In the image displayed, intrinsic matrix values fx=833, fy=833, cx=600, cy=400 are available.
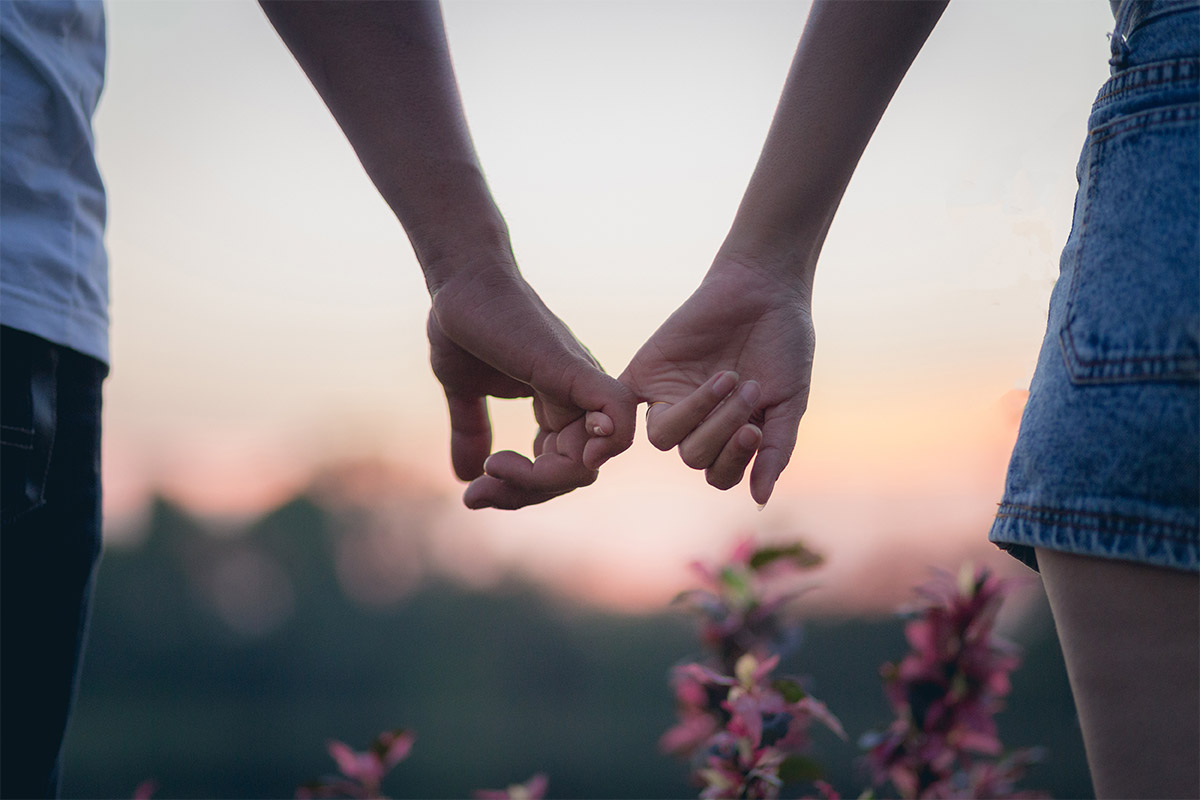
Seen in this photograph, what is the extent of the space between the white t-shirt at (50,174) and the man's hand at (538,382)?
0.58 m

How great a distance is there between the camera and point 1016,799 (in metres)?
1.93

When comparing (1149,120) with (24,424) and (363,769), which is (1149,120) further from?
(363,769)

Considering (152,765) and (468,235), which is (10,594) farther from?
(152,765)

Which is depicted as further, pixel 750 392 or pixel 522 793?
pixel 522 793

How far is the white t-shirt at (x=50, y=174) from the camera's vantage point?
1.25 m

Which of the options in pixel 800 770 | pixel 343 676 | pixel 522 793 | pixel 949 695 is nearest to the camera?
pixel 800 770

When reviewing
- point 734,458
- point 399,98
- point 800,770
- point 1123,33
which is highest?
point 399,98

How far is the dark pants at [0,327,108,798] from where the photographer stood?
134 centimetres

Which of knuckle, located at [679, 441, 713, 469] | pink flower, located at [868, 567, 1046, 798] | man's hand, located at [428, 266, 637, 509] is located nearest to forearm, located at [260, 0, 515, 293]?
man's hand, located at [428, 266, 637, 509]

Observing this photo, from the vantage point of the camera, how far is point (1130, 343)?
71 cm

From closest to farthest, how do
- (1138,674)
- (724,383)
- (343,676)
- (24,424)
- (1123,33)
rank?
(1138,674), (1123,33), (24,424), (724,383), (343,676)

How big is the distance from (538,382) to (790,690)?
→ 0.83 m

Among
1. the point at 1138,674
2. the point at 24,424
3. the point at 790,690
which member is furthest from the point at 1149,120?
the point at 24,424

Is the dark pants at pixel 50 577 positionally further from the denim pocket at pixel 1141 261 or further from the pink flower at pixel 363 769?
the denim pocket at pixel 1141 261
